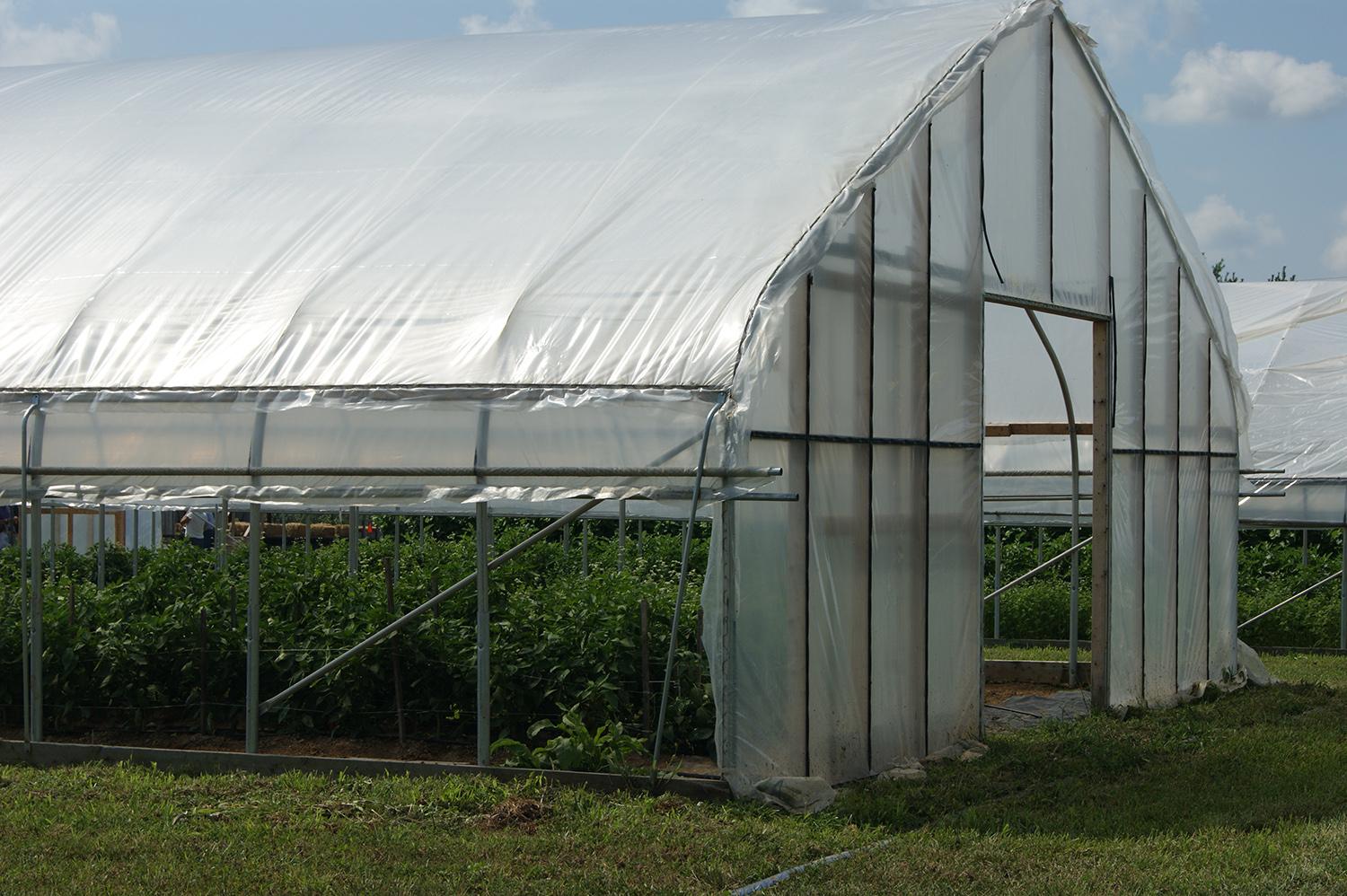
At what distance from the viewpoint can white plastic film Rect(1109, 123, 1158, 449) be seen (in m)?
12.9

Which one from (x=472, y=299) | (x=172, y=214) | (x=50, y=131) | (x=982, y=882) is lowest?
(x=982, y=882)

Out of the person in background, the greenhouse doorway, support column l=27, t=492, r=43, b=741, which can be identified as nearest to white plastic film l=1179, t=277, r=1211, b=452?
the greenhouse doorway

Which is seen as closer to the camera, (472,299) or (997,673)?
(472,299)

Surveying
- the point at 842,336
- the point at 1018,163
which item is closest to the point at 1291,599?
the point at 1018,163

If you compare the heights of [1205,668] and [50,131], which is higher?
[50,131]

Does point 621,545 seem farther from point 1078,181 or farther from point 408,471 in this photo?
point 408,471

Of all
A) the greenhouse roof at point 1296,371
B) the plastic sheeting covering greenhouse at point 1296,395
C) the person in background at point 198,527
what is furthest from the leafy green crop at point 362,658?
the person in background at point 198,527

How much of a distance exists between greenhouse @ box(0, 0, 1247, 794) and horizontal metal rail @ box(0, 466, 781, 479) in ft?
0.07

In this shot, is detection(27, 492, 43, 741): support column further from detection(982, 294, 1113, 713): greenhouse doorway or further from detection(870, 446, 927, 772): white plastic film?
detection(982, 294, 1113, 713): greenhouse doorway

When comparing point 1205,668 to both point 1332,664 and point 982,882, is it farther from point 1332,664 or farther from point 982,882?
point 982,882

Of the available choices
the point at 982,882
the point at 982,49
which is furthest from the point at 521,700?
the point at 982,49

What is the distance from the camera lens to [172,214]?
36.9 ft

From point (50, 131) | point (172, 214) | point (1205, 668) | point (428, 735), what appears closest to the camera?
point (428, 735)

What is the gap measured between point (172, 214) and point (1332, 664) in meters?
11.8
